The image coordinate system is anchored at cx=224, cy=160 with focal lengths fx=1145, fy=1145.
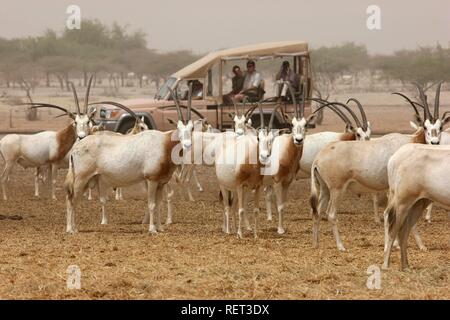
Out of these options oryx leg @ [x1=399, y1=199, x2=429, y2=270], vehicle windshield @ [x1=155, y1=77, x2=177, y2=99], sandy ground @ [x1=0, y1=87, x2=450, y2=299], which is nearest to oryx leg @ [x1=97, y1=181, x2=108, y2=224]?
sandy ground @ [x1=0, y1=87, x2=450, y2=299]

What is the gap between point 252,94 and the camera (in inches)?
981

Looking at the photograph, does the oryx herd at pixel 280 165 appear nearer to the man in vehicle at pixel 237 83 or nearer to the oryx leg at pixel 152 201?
the oryx leg at pixel 152 201

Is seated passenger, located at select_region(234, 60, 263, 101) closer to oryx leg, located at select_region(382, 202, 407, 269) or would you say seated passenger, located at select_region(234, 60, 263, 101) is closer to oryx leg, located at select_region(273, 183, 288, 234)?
oryx leg, located at select_region(273, 183, 288, 234)

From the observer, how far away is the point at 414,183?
37.1ft

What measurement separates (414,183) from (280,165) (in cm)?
415

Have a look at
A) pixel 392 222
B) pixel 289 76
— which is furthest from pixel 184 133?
pixel 289 76

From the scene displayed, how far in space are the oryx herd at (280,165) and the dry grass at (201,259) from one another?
37 cm

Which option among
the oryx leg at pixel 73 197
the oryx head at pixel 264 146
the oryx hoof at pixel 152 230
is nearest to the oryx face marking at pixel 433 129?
the oryx head at pixel 264 146

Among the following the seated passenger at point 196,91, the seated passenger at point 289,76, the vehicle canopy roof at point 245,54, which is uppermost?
the vehicle canopy roof at point 245,54

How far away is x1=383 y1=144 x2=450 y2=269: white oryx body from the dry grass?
0.48 m

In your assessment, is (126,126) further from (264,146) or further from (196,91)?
(264,146)

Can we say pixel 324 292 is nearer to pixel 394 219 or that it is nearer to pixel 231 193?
pixel 394 219

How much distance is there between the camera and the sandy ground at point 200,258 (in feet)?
34.4

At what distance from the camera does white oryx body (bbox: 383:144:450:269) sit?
11234mm
